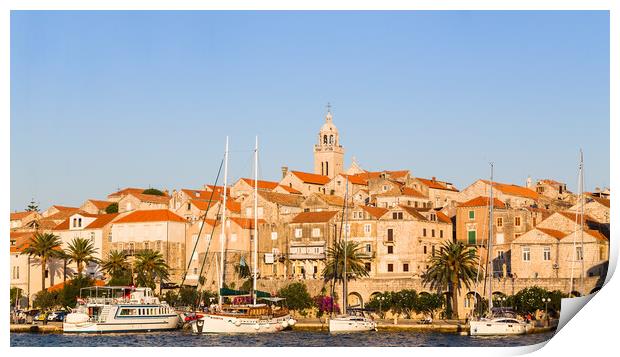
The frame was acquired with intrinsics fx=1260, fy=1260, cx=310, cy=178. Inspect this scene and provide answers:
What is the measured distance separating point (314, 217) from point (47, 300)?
1373cm

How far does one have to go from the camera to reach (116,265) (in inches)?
2430

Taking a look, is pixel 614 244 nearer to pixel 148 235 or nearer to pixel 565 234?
pixel 565 234

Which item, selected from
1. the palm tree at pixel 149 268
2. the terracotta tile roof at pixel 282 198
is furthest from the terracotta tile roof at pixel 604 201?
the palm tree at pixel 149 268

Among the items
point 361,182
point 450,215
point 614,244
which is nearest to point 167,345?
point 614,244

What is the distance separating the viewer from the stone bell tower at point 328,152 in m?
95.6

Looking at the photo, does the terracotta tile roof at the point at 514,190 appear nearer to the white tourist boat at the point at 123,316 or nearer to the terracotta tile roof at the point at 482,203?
the terracotta tile roof at the point at 482,203

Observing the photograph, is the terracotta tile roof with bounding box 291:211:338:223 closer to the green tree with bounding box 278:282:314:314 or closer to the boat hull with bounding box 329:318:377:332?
the green tree with bounding box 278:282:314:314

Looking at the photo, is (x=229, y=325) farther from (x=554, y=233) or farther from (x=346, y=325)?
(x=554, y=233)

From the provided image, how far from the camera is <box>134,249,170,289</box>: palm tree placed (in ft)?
195

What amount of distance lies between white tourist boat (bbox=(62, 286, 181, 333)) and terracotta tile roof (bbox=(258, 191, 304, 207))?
18189 millimetres

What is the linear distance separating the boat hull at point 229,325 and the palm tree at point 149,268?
12117 mm

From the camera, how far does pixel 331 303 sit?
5491 centimetres

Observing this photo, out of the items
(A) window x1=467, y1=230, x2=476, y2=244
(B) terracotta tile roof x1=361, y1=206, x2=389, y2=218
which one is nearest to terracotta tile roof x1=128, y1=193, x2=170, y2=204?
(B) terracotta tile roof x1=361, y1=206, x2=389, y2=218

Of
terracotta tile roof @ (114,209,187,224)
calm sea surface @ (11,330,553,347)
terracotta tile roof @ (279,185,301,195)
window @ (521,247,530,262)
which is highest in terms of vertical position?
terracotta tile roof @ (279,185,301,195)
